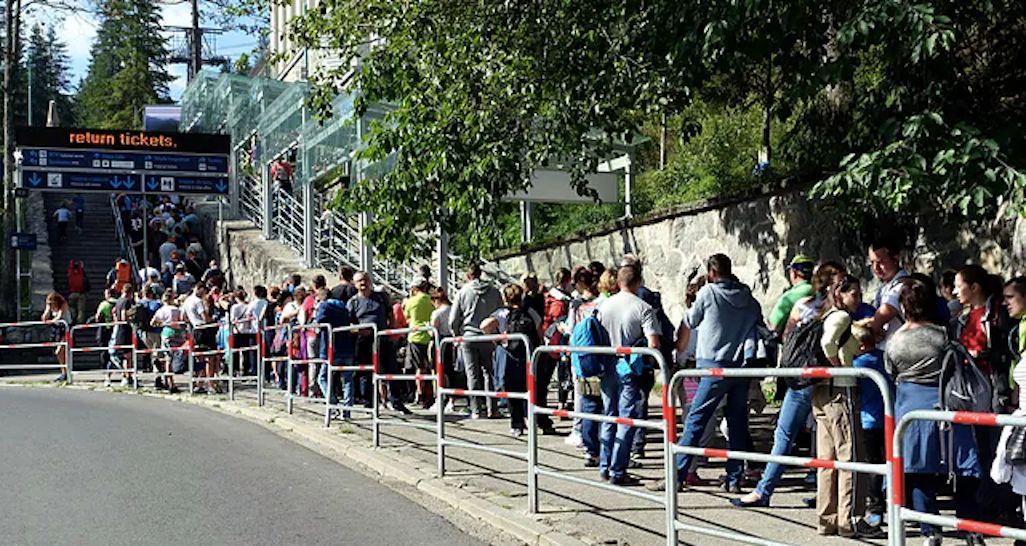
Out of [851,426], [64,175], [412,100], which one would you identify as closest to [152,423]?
[412,100]

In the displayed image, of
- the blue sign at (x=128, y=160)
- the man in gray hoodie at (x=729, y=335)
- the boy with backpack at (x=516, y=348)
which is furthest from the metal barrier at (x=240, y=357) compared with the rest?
the blue sign at (x=128, y=160)

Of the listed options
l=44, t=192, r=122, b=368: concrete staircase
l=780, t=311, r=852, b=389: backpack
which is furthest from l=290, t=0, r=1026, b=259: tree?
l=44, t=192, r=122, b=368: concrete staircase

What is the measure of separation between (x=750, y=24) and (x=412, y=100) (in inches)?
159

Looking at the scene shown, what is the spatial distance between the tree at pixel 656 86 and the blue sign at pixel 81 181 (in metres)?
20.5

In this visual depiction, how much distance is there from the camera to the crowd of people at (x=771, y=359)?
6.77m

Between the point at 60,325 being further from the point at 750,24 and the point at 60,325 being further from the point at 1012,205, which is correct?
the point at 1012,205

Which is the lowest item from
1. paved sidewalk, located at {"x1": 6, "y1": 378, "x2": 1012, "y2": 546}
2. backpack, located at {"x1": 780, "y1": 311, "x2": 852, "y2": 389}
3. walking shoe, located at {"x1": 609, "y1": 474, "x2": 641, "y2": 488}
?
paved sidewalk, located at {"x1": 6, "y1": 378, "x2": 1012, "y2": 546}

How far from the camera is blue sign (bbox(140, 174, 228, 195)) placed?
3403 centimetres

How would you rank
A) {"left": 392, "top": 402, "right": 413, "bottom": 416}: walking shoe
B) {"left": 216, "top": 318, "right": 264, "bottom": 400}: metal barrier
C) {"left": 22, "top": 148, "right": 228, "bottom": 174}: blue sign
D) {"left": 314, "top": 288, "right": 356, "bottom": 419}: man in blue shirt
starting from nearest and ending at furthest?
{"left": 314, "top": 288, "right": 356, "bottom": 419}: man in blue shirt < {"left": 392, "top": 402, "right": 413, "bottom": 416}: walking shoe < {"left": 216, "top": 318, "right": 264, "bottom": 400}: metal barrier < {"left": 22, "top": 148, "right": 228, "bottom": 174}: blue sign

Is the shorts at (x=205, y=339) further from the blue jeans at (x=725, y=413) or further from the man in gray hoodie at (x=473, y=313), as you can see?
the blue jeans at (x=725, y=413)

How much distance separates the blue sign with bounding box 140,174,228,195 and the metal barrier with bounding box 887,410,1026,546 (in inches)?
1207

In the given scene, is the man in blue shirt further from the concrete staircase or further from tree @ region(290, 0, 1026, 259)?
the concrete staircase

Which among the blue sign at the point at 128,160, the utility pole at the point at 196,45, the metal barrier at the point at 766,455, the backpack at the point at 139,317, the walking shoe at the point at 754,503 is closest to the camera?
the metal barrier at the point at 766,455

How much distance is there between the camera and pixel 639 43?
11484 mm
